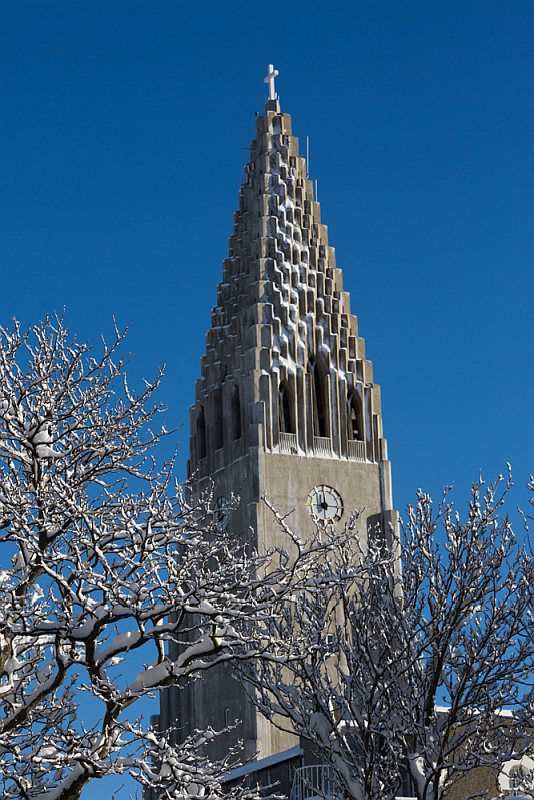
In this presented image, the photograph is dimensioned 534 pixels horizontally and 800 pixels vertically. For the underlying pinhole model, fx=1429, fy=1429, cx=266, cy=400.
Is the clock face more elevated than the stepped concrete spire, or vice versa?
the stepped concrete spire

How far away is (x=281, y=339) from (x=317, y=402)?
4.28 meters

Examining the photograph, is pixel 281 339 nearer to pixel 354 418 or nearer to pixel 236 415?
pixel 236 415

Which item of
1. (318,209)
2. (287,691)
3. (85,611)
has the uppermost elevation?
(318,209)

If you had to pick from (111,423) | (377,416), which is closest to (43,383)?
(111,423)

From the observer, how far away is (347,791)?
3150 cm

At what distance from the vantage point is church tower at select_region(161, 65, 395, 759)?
78438mm

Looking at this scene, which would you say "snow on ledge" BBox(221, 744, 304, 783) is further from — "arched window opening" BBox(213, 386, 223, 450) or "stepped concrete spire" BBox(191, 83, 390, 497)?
"arched window opening" BBox(213, 386, 223, 450)

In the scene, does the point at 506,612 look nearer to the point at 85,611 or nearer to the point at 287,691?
the point at 287,691

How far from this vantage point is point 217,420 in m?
83.8

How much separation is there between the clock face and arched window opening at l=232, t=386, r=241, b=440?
574 cm

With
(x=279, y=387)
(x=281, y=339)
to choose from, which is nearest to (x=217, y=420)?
(x=279, y=387)

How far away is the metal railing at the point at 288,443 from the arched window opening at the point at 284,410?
2.16 feet

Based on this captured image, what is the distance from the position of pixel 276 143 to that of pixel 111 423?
2790 inches

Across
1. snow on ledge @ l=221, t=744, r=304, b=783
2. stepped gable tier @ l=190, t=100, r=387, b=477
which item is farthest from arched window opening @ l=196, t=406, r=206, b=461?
snow on ledge @ l=221, t=744, r=304, b=783
